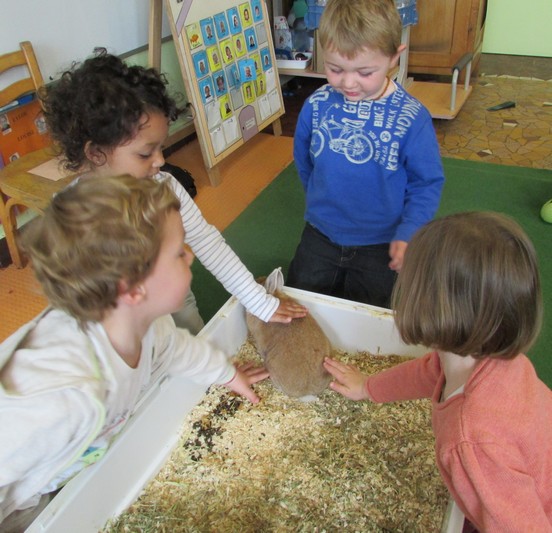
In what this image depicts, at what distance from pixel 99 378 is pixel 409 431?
0.69 metres

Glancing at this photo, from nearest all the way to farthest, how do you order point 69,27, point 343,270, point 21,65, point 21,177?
point 343,270
point 21,177
point 21,65
point 69,27

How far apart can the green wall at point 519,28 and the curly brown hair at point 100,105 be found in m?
3.47

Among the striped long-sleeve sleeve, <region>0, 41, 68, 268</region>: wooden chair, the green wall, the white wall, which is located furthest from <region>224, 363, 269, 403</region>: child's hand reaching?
the green wall

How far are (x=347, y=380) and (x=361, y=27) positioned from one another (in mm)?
774

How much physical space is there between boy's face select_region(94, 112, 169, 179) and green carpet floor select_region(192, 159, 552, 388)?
71cm

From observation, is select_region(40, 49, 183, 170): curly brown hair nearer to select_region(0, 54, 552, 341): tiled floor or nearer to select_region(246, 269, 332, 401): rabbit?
select_region(246, 269, 332, 401): rabbit

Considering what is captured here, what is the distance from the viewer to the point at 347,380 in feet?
3.81

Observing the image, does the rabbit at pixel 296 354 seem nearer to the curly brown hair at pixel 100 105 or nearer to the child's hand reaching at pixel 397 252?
the child's hand reaching at pixel 397 252

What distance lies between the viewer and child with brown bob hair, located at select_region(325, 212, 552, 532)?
654 mm

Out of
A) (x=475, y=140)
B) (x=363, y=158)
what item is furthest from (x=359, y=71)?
(x=475, y=140)

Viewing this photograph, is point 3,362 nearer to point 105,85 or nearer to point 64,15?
point 105,85

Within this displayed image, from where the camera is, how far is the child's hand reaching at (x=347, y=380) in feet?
3.78

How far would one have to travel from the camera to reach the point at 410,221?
122 centimetres

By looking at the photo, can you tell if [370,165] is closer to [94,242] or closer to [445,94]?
[94,242]
